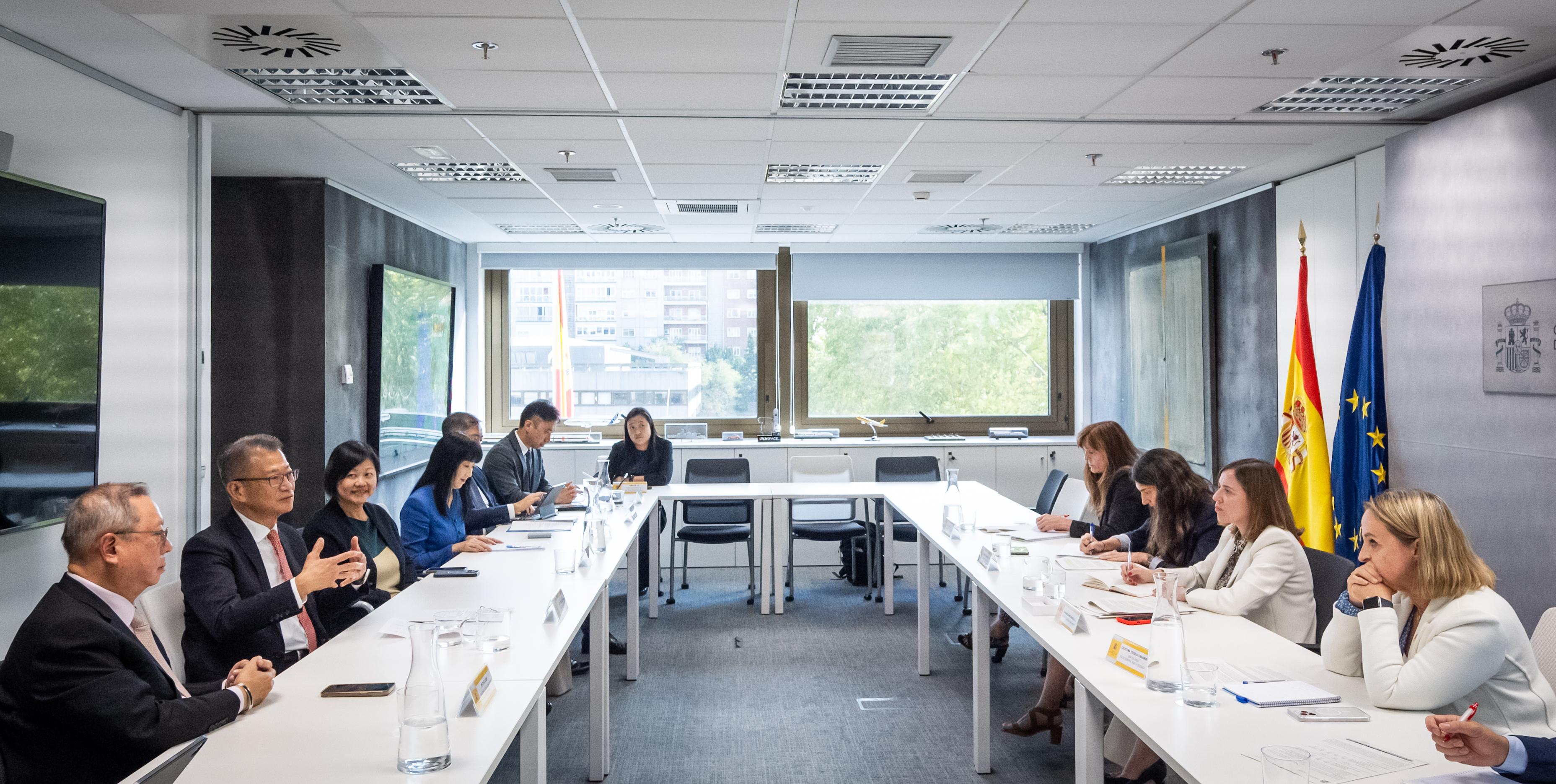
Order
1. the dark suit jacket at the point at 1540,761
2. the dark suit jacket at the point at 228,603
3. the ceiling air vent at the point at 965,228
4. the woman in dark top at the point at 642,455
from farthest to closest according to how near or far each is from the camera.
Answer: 1. the ceiling air vent at the point at 965,228
2. the woman in dark top at the point at 642,455
3. the dark suit jacket at the point at 228,603
4. the dark suit jacket at the point at 1540,761

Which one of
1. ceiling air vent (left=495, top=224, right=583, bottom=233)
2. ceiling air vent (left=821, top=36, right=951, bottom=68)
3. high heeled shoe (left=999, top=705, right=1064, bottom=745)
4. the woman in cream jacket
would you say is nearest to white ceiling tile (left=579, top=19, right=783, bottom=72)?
ceiling air vent (left=821, top=36, right=951, bottom=68)

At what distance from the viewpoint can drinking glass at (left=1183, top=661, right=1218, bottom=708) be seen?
235 centimetres

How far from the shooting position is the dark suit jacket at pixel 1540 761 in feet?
6.05

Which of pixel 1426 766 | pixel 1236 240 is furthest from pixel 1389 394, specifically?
pixel 1426 766

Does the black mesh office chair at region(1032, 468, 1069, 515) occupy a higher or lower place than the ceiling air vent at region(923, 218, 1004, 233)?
lower

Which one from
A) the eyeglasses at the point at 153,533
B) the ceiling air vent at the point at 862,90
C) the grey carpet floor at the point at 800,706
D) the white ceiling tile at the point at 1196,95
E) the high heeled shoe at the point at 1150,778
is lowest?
the grey carpet floor at the point at 800,706

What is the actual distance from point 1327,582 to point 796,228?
5.35 metres

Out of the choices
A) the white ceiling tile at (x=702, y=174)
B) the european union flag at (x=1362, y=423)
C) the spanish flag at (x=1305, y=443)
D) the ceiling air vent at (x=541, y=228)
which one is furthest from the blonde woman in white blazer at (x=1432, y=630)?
the ceiling air vent at (x=541, y=228)

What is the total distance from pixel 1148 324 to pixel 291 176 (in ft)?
20.4

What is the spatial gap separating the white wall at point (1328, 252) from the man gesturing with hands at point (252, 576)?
505cm

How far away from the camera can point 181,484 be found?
462cm

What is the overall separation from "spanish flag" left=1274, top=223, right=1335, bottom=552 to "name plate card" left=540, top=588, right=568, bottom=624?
421cm

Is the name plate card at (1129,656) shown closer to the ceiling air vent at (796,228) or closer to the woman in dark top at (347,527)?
the woman in dark top at (347,527)

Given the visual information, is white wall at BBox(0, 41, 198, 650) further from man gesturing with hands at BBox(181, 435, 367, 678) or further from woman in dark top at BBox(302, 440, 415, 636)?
man gesturing with hands at BBox(181, 435, 367, 678)
